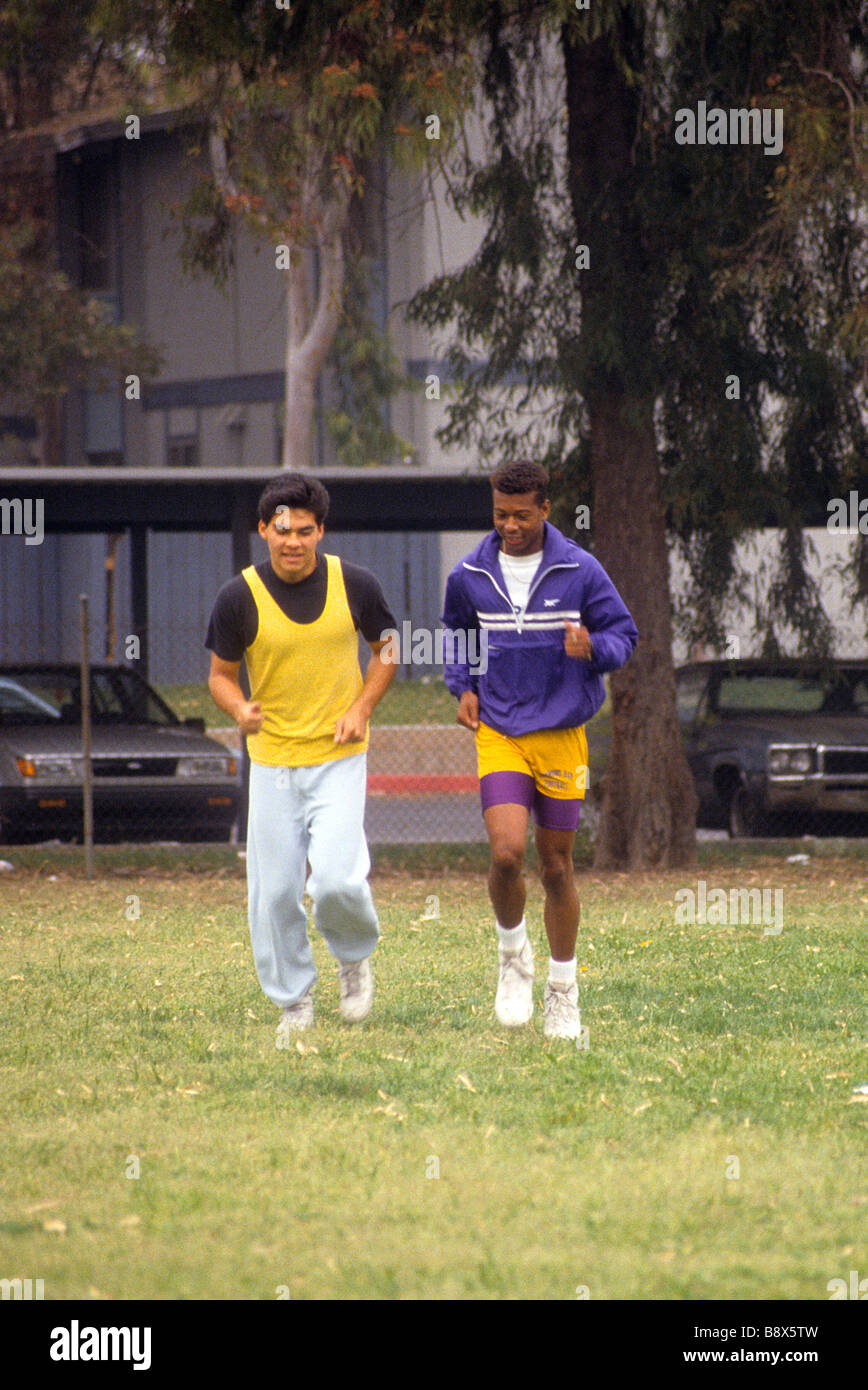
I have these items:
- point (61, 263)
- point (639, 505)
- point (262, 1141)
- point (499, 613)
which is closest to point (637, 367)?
point (639, 505)

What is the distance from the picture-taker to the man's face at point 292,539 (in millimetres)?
6320

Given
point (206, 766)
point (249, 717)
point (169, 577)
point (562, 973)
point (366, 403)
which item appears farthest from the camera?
point (169, 577)

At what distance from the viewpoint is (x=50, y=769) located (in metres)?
13.9

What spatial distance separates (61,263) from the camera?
113 ft

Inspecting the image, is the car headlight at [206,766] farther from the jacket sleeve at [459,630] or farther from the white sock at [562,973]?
the white sock at [562,973]

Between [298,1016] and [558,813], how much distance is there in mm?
1176

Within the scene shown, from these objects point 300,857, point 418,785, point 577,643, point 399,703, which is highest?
point 577,643

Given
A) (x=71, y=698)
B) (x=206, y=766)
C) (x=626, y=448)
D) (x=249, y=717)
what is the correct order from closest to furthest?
1. (x=249, y=717)
2. (x=626, y=448)
3. (x=206, y=766)
4. (x=71, y=698)

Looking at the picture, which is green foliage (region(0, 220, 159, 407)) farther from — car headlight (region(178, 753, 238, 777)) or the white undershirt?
the white undershirt

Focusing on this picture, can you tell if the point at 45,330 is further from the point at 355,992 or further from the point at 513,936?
the point at 513,936

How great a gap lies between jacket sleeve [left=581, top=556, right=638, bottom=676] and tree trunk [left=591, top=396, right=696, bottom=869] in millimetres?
6610

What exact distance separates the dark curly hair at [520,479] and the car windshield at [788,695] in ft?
31.0
